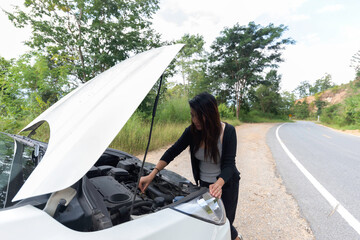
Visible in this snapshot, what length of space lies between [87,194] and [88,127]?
18.5 inches

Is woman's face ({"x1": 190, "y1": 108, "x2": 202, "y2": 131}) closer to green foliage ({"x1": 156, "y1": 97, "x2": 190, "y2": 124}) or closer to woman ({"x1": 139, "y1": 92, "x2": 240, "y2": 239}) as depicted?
woman ({"x1": 139, "y1": 92, "x2": 240, "y2": 239})

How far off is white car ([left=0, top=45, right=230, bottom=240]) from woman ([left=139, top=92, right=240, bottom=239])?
13.6 inches

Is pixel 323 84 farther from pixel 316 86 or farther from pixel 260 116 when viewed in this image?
pixel 260 116

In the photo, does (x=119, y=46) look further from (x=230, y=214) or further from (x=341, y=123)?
(x=341, y=123)

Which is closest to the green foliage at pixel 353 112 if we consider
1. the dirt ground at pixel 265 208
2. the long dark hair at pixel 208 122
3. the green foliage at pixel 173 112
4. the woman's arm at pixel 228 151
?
the green foliage at pixel 173 112

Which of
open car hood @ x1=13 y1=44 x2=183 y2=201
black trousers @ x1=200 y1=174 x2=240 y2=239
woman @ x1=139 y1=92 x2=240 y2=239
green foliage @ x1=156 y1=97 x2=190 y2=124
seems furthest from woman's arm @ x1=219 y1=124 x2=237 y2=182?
green foliage @ x1=156 y1=97 x2=190 y2=124

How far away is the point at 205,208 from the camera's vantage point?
3.87ft

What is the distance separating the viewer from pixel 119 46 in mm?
8227

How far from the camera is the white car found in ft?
2.46

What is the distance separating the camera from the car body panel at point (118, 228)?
2.40ft

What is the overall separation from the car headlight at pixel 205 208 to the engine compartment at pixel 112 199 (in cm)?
13

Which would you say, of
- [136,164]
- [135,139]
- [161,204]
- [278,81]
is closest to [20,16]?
[135,139]

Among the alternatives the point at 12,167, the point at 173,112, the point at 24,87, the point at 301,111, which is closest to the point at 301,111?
the point at 301,111

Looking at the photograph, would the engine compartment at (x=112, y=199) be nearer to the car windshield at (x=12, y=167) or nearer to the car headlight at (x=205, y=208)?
the car headlight at (x=205, y=208)
